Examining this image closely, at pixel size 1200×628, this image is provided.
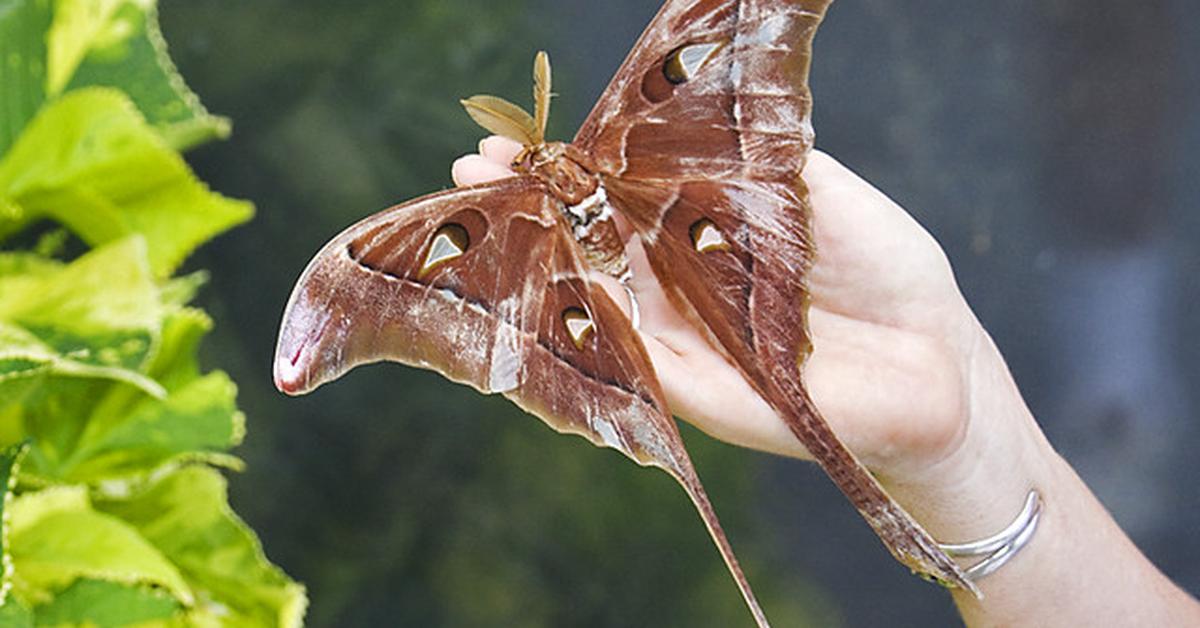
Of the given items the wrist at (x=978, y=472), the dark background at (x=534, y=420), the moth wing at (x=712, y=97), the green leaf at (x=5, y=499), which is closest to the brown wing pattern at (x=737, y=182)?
the moth wing at (x=712, y=97)

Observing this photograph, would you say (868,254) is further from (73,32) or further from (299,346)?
(73,32)

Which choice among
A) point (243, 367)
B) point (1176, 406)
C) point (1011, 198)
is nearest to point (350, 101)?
point (243, 367)

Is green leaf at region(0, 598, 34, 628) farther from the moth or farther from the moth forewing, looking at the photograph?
the moth forewing

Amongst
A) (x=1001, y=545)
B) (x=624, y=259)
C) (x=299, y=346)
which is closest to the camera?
(x=299, y=346)

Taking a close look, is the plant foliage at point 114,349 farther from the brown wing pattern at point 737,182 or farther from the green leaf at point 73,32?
the brown wing pattern at point 737,182

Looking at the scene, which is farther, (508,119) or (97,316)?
(97,316)

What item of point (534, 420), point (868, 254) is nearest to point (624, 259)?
point (868, 254)

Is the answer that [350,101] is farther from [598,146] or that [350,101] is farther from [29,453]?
[598,146]
